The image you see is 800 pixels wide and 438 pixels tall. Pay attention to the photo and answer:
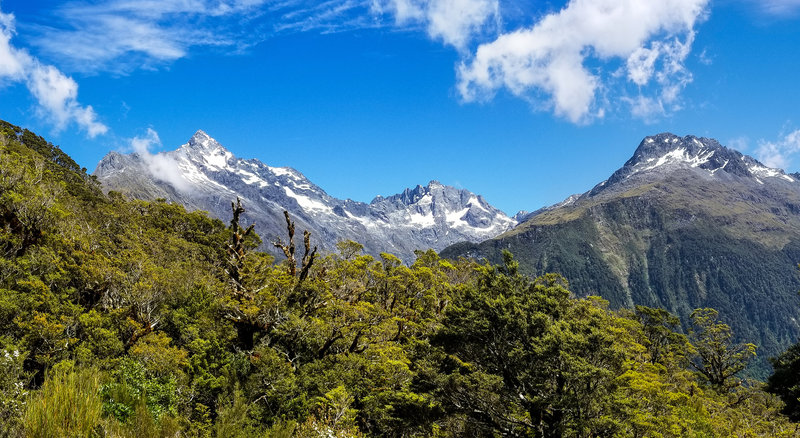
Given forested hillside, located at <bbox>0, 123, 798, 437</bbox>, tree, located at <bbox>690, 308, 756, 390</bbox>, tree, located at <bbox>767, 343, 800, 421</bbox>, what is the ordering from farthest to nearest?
→ tree, located at <bbox>690, 308, 756, 390</bbox> → tree, located at <bbox>767, 343, 800, 421</bbox> → forested hillside, located at <bbox>0, 123, 798, 437</bbox>

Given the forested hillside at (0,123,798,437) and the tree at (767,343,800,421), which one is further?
the tree at (767,343,800,421)

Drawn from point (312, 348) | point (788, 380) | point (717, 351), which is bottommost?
point (312, 348)

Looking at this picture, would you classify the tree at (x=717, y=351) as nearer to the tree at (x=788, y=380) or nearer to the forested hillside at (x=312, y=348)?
the tree at (x=788, y=380)

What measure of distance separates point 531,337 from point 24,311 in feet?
110

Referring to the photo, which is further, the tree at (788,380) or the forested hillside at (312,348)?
the tree at (788,380)

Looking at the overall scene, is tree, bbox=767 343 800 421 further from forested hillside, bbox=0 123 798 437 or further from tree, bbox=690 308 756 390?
forested hillside, bbox=0 123 798 437

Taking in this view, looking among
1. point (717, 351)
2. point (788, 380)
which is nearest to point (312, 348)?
point (788, 380)

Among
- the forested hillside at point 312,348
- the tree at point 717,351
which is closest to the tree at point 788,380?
the tree at point 717,351

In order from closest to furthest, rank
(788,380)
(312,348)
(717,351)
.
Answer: (312,348) < (788,380) < (717,351)

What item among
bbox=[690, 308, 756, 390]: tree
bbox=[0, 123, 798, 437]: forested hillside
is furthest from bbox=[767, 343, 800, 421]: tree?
bbox=[0, 123, 798, 437]: forested hillside

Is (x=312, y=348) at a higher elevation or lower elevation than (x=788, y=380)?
lower

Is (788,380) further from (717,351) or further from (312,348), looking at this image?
(312,348)

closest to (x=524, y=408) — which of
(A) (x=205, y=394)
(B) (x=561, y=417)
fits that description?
(B) (x=561, y=417)

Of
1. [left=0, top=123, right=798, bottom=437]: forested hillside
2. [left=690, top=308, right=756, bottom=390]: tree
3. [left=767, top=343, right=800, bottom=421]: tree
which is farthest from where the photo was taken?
[left=690, top=308, right=756, bottom=390]: tree
